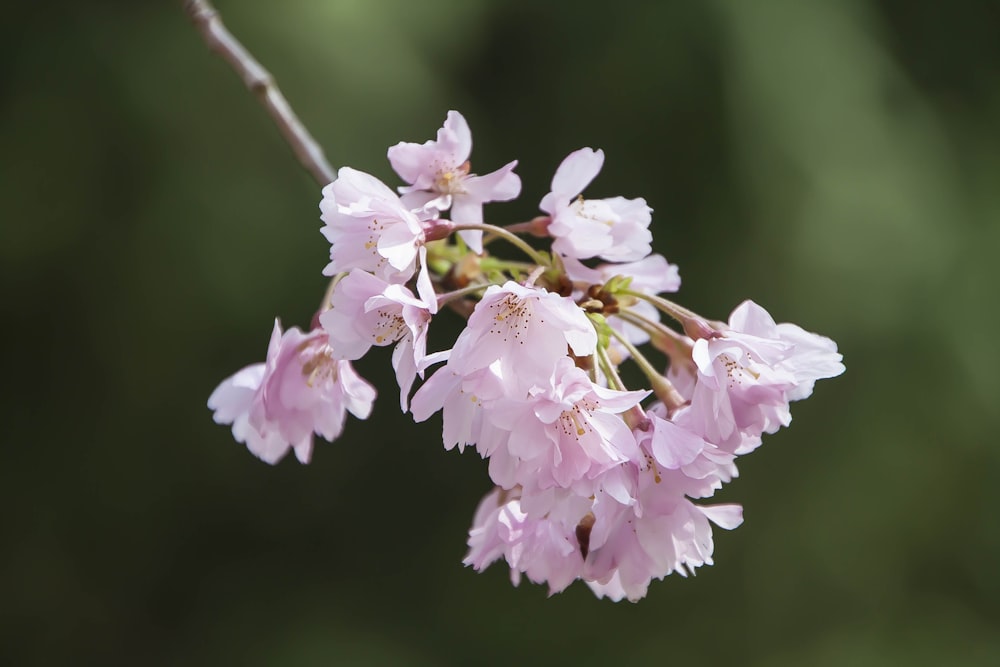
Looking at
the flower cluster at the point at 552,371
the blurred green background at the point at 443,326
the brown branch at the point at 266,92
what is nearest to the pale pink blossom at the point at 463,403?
the flower cluster at the point at 552,371

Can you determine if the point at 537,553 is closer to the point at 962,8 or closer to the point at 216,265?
the point at 216,265

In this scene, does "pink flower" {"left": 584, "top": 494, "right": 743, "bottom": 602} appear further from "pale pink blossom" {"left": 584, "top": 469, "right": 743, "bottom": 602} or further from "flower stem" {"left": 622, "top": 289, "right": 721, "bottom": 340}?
"flower stem" {"left": 622, "top": 289, "right": 721, "bottom": 340}

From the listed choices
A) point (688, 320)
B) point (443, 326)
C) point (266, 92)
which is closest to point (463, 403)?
point (688, 320)

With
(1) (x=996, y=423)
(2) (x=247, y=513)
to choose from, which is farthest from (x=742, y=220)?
(2) (x=247, y=513)

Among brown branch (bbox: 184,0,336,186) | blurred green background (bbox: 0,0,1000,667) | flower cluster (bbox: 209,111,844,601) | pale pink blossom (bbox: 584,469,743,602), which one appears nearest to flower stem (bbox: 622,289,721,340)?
flower cluster (bbox: 209,111,844,601)

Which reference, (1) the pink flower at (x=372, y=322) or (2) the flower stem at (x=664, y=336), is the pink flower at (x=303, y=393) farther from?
(2) the flower stem at (x=664, y=336)

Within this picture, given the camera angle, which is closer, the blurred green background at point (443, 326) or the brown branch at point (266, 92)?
the brown branch at point (266, 92)
